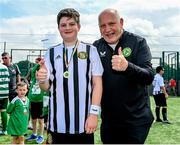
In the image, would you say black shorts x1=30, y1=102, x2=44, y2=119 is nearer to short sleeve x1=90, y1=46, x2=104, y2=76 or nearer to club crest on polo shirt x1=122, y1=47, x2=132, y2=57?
club crest on polo shirt x1=122, y1=47, x2=132, y2=57

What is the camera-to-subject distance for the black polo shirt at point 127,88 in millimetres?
4090

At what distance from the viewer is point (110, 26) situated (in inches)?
159

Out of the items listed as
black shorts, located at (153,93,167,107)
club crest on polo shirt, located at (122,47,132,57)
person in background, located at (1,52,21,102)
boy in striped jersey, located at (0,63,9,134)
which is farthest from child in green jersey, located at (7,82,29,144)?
black shorts, located at (153,93,167,107)

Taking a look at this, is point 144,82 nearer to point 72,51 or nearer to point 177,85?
point 72,51

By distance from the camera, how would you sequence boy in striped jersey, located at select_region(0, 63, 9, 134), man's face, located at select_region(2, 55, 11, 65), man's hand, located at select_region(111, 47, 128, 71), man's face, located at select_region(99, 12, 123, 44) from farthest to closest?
man's face, located at select_region(2, 55, 11, 65) → boy in striped jersey, located at select_region(0, 63, 9, 134) → man's face, located at select_region(99, 12, 123, 44) → man's hand, located at select_region(111, 47, 128, 71)

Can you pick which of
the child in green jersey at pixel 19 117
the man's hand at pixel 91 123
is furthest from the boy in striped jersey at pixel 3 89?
the man's hand at pixel 91 123

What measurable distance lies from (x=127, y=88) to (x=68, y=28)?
91cm

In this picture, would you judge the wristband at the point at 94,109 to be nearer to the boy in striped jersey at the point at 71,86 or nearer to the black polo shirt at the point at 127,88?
the boy in striped jersey at the point at 71,86

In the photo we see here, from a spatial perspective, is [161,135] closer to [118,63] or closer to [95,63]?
[95,63]

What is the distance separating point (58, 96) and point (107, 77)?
612mm

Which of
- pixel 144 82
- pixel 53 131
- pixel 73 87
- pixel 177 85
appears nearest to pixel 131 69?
pixel 144 82

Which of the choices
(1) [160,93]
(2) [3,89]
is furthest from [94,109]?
(1) [160,93]

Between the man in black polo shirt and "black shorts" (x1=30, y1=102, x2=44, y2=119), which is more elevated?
the man in black polo shirt

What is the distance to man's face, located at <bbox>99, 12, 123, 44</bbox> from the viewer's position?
159 inches
